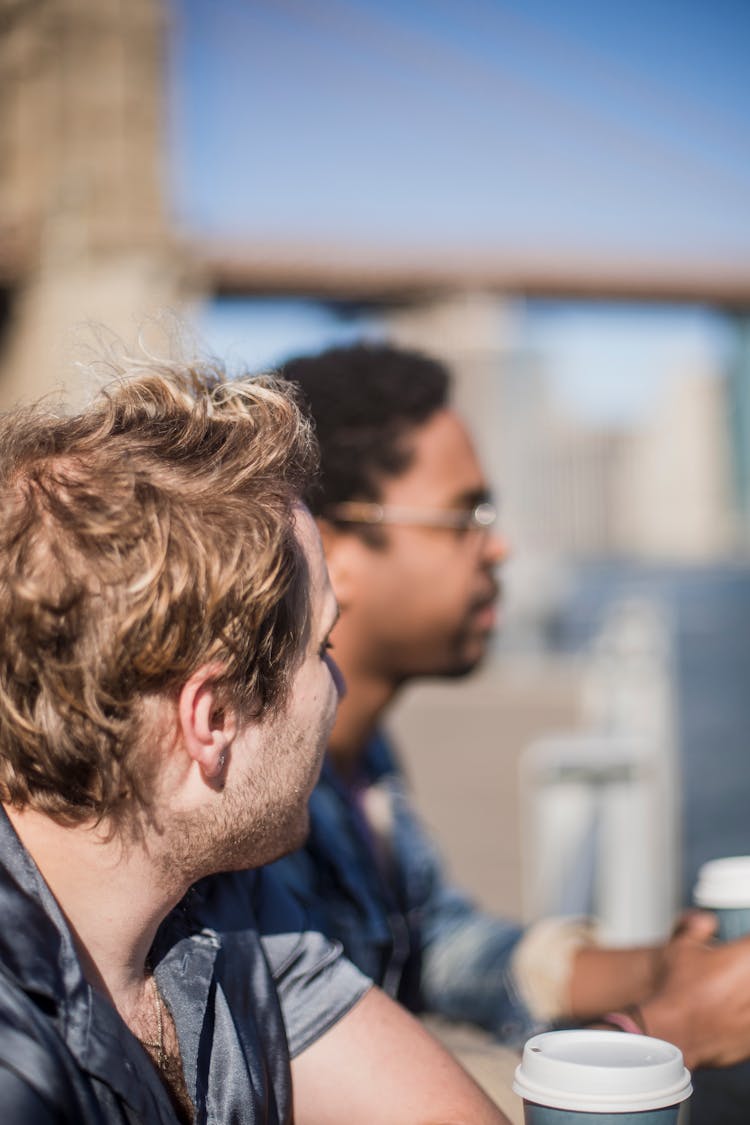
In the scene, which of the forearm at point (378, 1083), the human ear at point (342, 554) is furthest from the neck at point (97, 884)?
the human ear at point (342, 554)

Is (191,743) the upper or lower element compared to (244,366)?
lower

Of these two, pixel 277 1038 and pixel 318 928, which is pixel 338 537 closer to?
pixel 318 928

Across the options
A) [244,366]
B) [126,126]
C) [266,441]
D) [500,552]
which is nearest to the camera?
[266,441]

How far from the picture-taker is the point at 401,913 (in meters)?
1.80

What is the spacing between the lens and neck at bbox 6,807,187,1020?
3.03 ft

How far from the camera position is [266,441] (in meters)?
1.01

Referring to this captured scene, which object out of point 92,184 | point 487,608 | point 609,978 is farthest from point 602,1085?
point 92,184

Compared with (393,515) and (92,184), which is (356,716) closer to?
(393,515)

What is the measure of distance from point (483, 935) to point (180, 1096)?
1.04m

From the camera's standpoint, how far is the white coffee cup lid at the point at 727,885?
1.28m

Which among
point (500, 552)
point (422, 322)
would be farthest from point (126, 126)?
point (500, 552)

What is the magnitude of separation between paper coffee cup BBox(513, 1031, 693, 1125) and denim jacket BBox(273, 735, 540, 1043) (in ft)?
1.91

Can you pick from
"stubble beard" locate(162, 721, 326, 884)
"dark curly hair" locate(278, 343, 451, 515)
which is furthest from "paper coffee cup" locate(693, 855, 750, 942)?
"dark curly hair" locate(278, 343, 451, 515)

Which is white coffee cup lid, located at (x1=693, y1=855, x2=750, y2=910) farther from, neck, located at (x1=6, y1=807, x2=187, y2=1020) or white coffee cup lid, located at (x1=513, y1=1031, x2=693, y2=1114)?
neck, located at (x1=6, y1=807, x2=187, y2=1020)
